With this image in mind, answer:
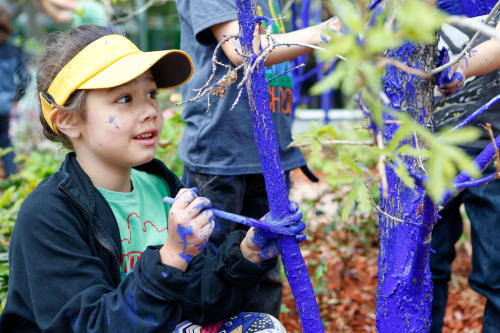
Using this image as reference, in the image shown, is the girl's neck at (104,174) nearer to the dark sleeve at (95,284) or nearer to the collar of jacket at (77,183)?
the collar of jacket at (77,183)

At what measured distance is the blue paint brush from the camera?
67.0 inches

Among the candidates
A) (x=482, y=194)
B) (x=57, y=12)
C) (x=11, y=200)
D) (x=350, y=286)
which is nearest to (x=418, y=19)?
(x=482, y=194)

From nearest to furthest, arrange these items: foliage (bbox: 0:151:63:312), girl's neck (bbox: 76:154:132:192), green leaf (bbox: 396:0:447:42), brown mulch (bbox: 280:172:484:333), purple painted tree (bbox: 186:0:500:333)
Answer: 1. green leaf (bbox: 396:0:447:42)
2. purple painted tree (bbox: 186:0:500:333)
3. girl's neck (bbox: 76:154:132:192)
4. foliage (bbox: 0:151:63:312)
5. brown mulch (bbox: 280:172:484:333)

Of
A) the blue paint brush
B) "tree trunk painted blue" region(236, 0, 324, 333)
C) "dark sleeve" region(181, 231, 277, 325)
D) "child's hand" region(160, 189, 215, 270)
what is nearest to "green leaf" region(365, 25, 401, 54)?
"tree trunk painted blue" region(236, 0, 324, 333)

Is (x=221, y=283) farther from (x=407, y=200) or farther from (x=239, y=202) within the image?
(x=407, y=200)

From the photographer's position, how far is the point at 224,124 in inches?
74.7

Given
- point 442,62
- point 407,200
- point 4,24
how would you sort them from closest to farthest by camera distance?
point 407,200, point 442,62, point 4,24

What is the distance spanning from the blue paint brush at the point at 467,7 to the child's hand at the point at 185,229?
1.01m

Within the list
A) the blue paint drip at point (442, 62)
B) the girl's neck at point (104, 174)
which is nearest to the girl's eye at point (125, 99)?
the girl's neck at point (104, 174)

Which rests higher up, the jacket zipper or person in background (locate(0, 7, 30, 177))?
person in background (locate(0, 7, 30, 177))

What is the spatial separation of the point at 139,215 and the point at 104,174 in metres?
0.18

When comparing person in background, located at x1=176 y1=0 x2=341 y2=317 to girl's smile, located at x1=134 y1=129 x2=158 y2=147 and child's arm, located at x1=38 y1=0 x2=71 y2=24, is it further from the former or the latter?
child's arm, located at x1=38 y1=0 x2=71 y2=24

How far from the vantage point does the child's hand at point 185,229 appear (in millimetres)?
1358

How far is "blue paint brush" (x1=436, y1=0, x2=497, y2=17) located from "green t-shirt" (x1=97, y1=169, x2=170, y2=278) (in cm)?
113
